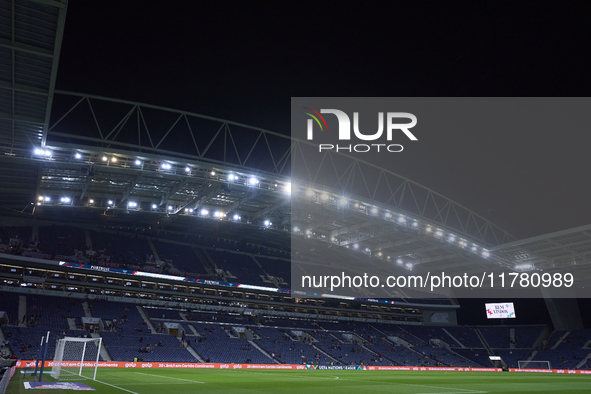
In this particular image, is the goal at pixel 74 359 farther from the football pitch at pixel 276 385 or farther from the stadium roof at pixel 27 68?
the stadium roof at pixel 27 68

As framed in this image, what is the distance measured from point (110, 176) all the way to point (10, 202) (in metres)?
14.8

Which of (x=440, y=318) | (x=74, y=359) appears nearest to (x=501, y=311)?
(x=440, y=318)

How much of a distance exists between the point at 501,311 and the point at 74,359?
196ft

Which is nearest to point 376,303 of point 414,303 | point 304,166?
point 414,303

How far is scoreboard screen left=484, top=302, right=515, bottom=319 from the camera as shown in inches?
2552

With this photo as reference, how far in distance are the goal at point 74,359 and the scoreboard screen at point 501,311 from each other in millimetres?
56542

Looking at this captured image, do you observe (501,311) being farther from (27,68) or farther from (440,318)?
(27,68)

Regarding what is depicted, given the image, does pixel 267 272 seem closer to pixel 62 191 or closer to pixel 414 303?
pixel 414 303

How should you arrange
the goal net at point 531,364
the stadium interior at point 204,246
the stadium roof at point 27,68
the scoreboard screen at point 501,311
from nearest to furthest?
the stadium roof at point 27,68, the stadium interior at point 204,246, the goal net at point 531,364, the scoreboard screen at point 501,311

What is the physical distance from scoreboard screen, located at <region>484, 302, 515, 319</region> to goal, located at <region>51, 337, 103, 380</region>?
186 feet

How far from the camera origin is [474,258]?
180 ft

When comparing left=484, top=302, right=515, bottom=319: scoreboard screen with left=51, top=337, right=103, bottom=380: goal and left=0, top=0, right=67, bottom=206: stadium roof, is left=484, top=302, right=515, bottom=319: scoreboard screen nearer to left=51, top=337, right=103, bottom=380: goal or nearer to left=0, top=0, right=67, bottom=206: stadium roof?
left=51, top=337, right=103, bottom=380: goal

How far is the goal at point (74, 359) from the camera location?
20.0 meters

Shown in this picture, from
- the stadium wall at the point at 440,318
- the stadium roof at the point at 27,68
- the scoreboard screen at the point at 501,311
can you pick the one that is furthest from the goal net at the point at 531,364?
the stadium roof at the point at 27,68
